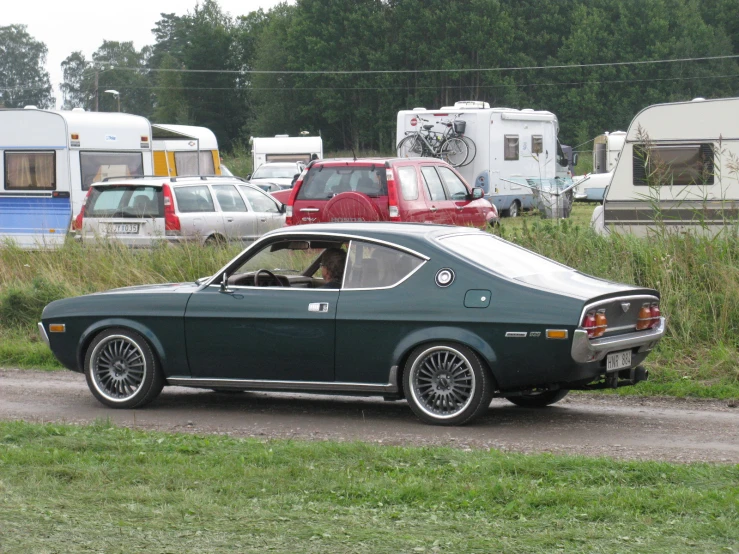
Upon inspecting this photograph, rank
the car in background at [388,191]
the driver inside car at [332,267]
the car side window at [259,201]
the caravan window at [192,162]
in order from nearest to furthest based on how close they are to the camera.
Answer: the driver inside car at [332,267]
the car in background at [388,191]
the car side window at [259,201]
the caravan window at [192,162]

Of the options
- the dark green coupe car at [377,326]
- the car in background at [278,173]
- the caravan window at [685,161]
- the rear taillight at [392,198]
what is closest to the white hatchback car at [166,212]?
the rear taillight at [392,198]

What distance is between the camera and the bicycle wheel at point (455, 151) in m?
29.8

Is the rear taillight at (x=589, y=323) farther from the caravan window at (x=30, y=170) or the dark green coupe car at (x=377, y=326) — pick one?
the caravan window at (x=30, y=170)

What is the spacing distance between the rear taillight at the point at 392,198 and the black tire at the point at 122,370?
24.9ft

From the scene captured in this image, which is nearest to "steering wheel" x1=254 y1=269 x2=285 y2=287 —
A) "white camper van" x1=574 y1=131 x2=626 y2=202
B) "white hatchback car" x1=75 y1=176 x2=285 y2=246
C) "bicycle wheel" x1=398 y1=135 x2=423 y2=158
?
"white hatchback car" x1=75 y1=176 x2=285 y2=246

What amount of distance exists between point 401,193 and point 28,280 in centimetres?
533

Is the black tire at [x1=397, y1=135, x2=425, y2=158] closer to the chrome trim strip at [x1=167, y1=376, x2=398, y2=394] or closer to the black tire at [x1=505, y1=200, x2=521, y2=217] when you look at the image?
the black tire at [x1=505, y1=200, x2=521, y2=217]

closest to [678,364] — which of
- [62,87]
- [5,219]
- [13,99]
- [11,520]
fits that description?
[11,520]

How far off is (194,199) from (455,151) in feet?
42.4

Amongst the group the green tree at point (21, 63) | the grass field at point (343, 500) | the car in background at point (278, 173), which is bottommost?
the grass field at point (343, 500)

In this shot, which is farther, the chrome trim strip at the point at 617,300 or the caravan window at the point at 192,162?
the caravan window at the point at 192,162

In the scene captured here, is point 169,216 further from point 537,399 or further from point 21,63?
point 21,63

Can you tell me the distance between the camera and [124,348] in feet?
29.8

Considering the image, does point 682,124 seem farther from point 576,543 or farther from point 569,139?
point 569,139
